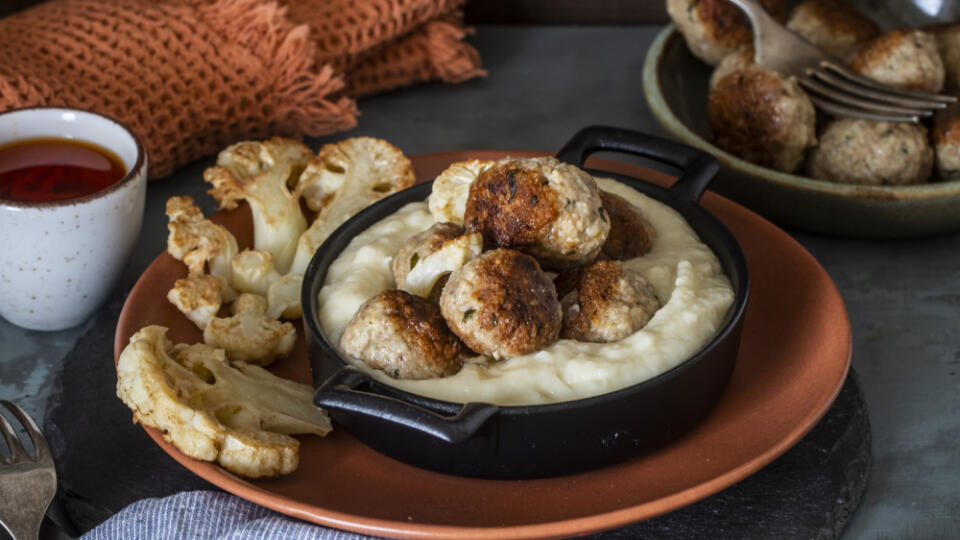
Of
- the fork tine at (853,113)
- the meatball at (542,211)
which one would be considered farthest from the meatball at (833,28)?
the meatball at (542,211)

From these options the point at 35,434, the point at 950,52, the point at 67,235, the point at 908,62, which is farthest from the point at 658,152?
the point at 35,434

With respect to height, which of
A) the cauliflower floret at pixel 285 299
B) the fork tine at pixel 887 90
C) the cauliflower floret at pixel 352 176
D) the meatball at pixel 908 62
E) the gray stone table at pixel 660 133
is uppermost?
the meatball at pixel 908 62

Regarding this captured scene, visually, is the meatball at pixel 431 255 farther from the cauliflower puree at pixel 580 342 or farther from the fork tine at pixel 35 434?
the fork tine at pixel 35 434

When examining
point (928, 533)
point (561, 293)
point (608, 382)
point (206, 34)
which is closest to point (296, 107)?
point (206, 34)

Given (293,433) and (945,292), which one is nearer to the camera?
→ (293,433)

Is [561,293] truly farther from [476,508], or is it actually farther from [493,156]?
[493,156]

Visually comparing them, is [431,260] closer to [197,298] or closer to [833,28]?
[197,298]

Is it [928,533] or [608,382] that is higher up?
[608,382]
